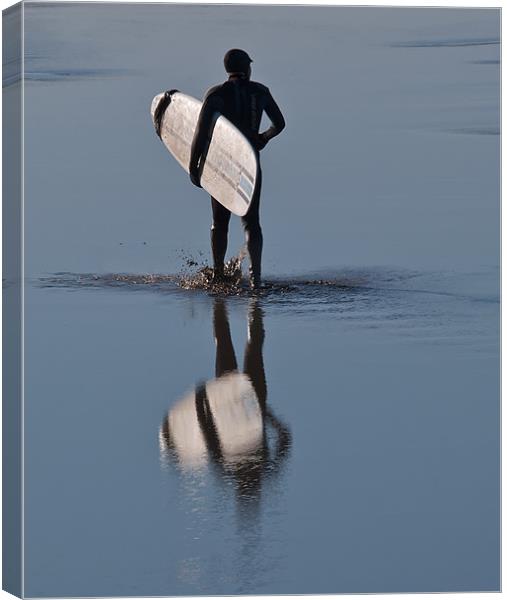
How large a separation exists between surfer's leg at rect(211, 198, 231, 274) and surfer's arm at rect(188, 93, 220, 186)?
0.17 m

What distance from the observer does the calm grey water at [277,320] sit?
34.5ft

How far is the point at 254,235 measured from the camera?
12062mm

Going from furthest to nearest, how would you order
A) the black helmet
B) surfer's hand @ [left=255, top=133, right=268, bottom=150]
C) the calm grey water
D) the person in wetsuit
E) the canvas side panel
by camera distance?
surfer's hand @ [left=255, top=133, right=268, bottom=150] < the person in wetsuit < the black helmet < the canvas side panel < the calm grey water

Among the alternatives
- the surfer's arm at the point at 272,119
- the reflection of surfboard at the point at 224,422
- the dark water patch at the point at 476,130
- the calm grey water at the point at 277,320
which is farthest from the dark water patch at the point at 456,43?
the reflection of surfboard at the point at 224,422

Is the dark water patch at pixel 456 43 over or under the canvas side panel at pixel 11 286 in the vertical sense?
over

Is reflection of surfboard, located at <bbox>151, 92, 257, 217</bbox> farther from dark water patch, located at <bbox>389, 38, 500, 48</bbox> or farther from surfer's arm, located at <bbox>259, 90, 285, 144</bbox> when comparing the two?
dark water patch, located at <bbox>389, 38, 500, 48</bbox>

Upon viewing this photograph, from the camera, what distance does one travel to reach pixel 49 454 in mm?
10820

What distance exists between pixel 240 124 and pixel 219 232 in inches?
22.2

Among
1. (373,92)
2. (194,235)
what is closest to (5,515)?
(194,235)

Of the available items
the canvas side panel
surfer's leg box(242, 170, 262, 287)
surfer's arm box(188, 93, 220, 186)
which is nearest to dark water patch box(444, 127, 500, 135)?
surfer's leg box(242, 170, 262, 287)

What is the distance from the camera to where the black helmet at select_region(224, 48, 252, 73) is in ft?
37.9

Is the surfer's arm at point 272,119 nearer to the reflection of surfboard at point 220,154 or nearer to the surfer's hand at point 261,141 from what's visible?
the surfer's hand at point 261,141

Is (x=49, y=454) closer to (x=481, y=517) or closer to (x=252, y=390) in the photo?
(x=252, y=390)

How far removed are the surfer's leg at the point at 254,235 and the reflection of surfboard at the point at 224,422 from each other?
0.79 meters
